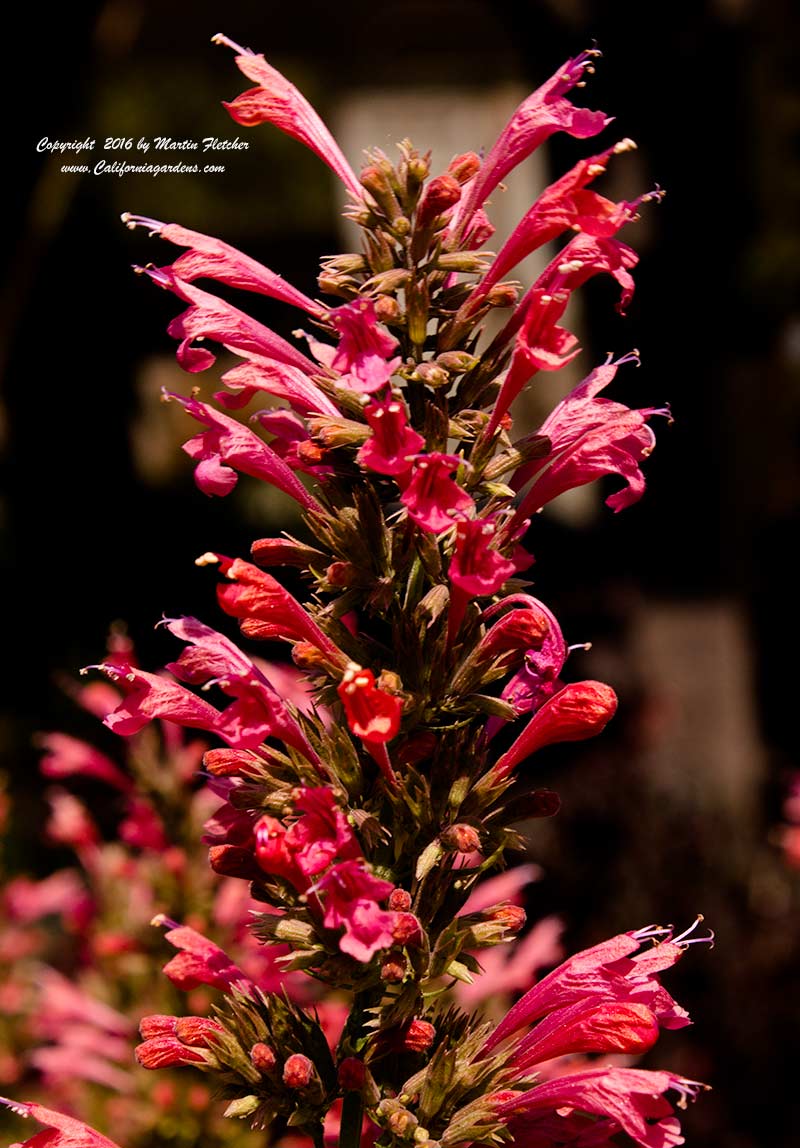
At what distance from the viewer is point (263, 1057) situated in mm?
1394

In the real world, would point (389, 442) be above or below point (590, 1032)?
above

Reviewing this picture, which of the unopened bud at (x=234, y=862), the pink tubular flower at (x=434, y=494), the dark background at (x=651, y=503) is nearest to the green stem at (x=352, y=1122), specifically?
the unopened bud at (x=234, y=862)

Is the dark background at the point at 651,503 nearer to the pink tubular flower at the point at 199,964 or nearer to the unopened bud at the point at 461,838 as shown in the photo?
the pink tubular flower at the point at 199,964

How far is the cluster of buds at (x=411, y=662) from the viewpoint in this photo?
1370 millimetres

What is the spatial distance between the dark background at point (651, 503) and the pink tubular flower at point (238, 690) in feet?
12.6

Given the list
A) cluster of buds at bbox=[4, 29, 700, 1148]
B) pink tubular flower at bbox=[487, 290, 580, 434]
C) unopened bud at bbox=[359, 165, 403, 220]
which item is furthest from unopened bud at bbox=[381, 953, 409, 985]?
unopened bud at bbox=[359, 165, 403, 220]

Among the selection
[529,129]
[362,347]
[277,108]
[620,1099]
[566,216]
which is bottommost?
[620,1099]

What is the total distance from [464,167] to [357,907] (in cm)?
87

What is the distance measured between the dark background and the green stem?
3.65 metres

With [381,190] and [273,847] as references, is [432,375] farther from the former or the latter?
[273,847]

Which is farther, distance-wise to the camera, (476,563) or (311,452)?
(311,452)

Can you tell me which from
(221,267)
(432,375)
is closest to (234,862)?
(432,375)

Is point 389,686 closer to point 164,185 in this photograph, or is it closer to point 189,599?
point 189,599

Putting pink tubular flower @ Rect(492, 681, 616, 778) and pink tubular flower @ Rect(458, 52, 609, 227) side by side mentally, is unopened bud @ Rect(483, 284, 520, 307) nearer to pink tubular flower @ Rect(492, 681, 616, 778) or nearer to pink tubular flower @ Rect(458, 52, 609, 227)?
pink tubular flower @ Rect(458, 52, 609, 227)
